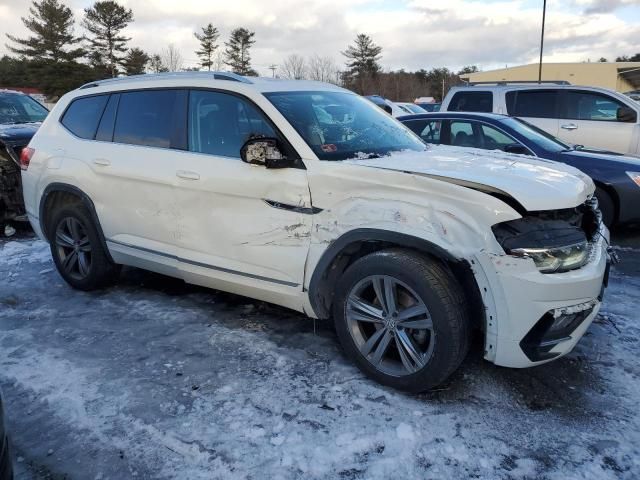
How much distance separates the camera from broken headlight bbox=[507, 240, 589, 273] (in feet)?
8.83

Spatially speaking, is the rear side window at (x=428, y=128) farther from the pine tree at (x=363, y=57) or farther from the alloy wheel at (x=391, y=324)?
the pine tree at (x=363, y=57)

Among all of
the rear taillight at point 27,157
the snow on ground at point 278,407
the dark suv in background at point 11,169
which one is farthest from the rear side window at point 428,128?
the dark suv in background at point 11,169

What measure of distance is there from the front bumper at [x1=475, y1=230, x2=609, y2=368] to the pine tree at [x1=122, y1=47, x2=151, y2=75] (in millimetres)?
54493

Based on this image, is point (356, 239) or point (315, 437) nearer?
point (315, 437)

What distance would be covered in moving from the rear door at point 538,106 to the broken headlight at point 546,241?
6231 mm

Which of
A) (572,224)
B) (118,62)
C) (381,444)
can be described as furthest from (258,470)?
(118,62)

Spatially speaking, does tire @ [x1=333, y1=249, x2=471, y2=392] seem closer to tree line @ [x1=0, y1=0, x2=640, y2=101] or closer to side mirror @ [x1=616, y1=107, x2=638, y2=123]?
side mirror @ [x1=616, y1=107, x2=638, y2=123]

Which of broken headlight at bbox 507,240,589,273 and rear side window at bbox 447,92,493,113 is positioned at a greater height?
rear side window at bbox 447,92,493,113

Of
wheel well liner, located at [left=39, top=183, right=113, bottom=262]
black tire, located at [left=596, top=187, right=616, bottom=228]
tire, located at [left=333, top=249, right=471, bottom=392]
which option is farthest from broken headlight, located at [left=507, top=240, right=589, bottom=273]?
black tire, located at [left=596, top=187, right=616, bottom=228]

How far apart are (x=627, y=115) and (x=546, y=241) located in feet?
21.3

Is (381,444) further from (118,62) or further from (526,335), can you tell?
(118,62)

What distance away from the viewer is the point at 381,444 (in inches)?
105

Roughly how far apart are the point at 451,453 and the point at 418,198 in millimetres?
1281

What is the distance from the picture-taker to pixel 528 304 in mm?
2686
